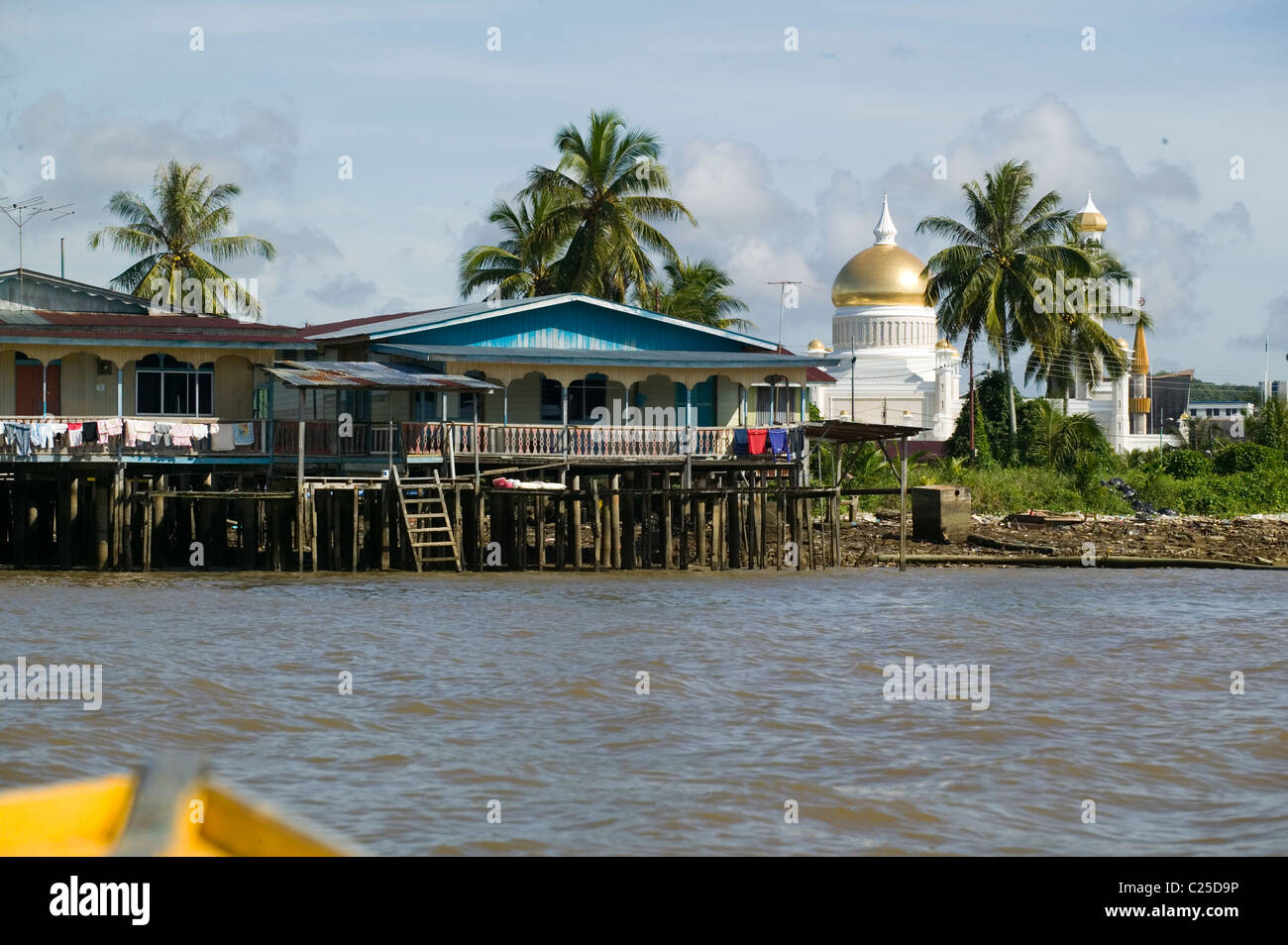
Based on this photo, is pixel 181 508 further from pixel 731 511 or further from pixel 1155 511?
pixel 1155 511

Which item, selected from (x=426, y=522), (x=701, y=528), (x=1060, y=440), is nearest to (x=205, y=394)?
(x=426, y=522)

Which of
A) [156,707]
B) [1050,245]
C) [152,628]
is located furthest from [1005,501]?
[156,707]

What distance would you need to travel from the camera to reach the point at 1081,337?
4803 cm

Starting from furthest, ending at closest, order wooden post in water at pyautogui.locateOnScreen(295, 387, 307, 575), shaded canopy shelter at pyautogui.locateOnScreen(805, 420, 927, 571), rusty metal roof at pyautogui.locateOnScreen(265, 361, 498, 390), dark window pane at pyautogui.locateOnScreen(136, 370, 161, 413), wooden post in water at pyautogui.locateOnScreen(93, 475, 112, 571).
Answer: dark window pane at pyautogui.locateOnScreen(136, 370, 161, 413) → shaded canopy shelter at pyautogui.locateOnScreen(805, 420, 927, 571) → wooden post in water at pyautogui.locateOnScreen(93, 475, 112, 571) → wooden post in water at pyautogui.locateOnScreen(295, 387, 307, 575) → rusty metal roof at pyautogui.locateOnScreen(265, 361, 498, 390)

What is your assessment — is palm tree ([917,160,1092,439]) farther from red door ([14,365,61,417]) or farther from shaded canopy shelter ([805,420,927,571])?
red door ([14,365,61,417])

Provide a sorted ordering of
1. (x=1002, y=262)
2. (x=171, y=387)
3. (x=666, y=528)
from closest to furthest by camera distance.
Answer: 1. (x=666, y=528)
2. (x=171, y=387)
3. (x=1002, y=262)

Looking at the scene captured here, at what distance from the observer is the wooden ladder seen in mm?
27625

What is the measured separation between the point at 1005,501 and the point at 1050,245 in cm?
834

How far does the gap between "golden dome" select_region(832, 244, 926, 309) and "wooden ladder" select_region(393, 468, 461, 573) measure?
40.3 metres

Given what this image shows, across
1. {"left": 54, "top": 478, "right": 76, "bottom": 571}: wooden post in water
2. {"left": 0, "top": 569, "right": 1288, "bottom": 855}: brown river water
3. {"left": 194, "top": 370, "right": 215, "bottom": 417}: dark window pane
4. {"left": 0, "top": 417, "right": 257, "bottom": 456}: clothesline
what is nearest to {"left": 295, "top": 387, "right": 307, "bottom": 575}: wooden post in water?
{"left": 0, "top": 417, "right": 257, "bottom": 456}: clothesline

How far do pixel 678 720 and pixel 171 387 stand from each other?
21265mm

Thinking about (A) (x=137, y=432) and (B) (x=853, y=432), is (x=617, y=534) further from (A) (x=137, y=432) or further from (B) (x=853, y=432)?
(A) (x=137, y=432)

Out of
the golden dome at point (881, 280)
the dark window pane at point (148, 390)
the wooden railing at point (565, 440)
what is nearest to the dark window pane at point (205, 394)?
the dark window pane at point (148, 390)

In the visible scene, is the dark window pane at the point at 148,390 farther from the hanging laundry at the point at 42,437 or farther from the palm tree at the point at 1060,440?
the palm tree at the point at 1060,440
